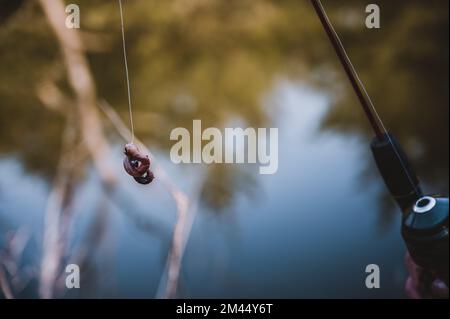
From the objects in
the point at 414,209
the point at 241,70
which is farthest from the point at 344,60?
the point at 241,70

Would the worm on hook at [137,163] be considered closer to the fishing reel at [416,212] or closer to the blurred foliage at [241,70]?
the fishing reel at [416,212]

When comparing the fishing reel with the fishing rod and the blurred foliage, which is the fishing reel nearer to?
the fishing rod
